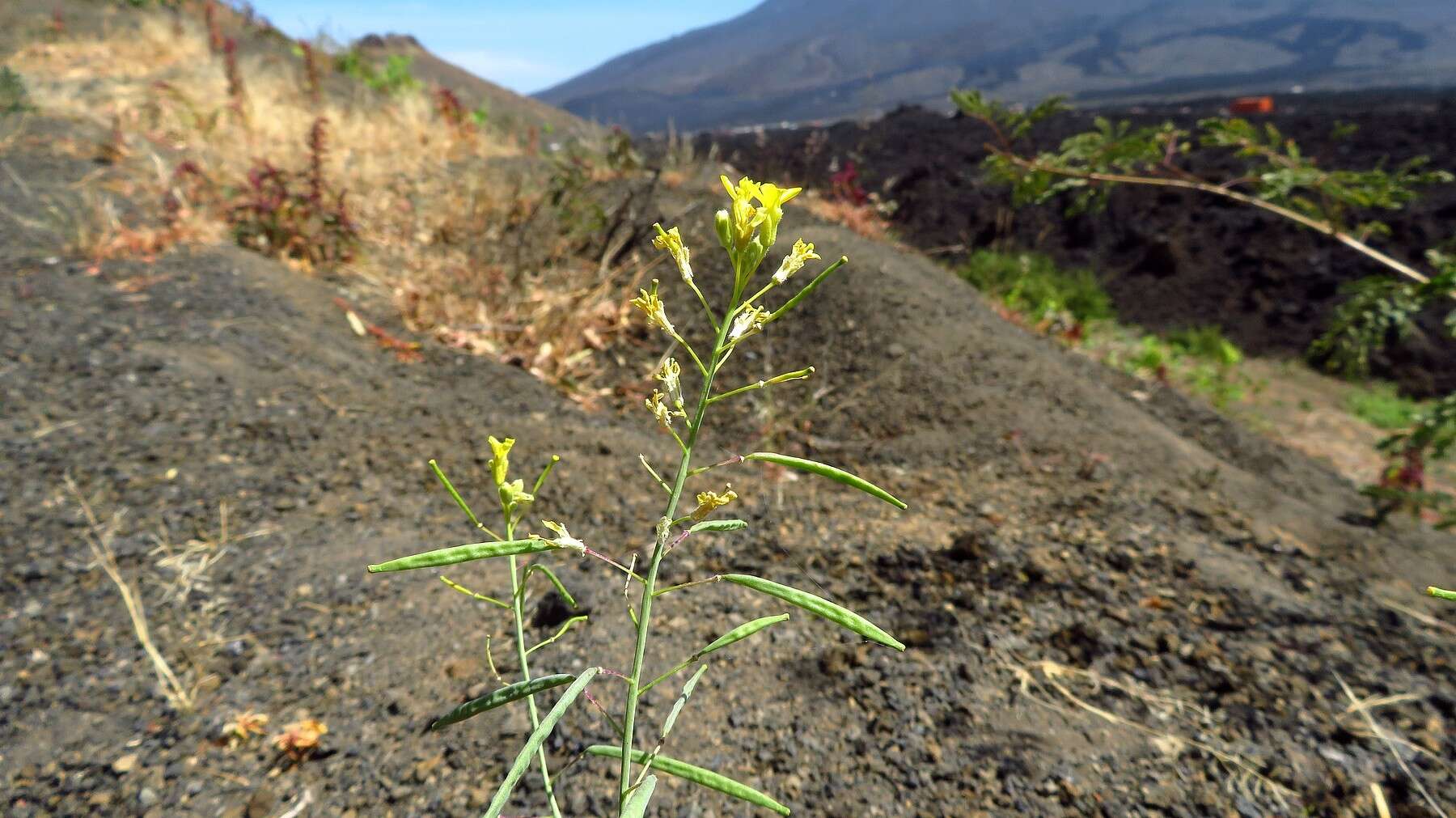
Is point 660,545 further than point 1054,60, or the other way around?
point 1054,60

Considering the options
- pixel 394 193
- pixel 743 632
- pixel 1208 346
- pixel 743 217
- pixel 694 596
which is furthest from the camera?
pixel 1208 346

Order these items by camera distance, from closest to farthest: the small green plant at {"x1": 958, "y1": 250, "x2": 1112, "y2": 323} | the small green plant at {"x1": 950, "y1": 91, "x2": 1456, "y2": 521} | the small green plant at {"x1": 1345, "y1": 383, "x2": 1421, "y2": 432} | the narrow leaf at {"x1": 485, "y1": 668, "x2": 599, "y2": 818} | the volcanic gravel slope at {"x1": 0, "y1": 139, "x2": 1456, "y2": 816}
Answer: the narrow leaf at {"x1": 485, "y1": 668, "x2": 599, "y2": 818}, the volcanic gravel slope at {"x1": 0, "y1": 139, "x2": 1456, "y2": 816}, the small green plant at {"x1": 950, "y1": 91, "x2": 1456, "y2": 521}, the small green plant at {"x1": 1345, "y1": 383, "x2": 1421, "y2": 432}, the small green plant at {"x1": 958, "y1": 250, "x2": 1112, "y2": 323}

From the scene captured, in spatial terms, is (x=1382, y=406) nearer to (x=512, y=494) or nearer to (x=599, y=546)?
(x=599, y=546)

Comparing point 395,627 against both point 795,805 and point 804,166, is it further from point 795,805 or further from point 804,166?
point 804,166

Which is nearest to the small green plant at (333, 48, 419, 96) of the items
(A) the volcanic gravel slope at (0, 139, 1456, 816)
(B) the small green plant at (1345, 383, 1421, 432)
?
(A) the volcanic gravel slope at (0, 139, 1456, 816)

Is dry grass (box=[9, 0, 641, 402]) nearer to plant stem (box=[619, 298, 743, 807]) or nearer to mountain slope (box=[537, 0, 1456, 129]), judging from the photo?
plant stem (box=[619, 298, 743, 807])

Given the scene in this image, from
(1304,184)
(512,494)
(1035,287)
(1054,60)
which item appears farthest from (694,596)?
(1054,60)

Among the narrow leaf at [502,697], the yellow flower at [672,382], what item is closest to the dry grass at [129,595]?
the narrow leaf at [502,697]
